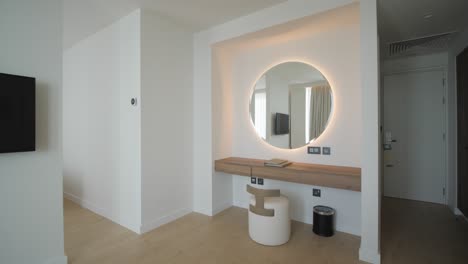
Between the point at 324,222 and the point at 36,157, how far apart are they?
2.86 m

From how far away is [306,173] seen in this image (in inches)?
95.7

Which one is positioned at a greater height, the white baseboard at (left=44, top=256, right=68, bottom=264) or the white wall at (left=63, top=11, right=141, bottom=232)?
the white wall at (left=63, top=11, right=141, bottom=232)

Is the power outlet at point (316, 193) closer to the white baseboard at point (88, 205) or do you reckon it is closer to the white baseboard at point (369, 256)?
the white baseboard at point (369, 256)

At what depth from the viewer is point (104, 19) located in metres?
2.83

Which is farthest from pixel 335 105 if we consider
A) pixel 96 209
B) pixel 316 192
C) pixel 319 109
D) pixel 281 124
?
pixel 96 209

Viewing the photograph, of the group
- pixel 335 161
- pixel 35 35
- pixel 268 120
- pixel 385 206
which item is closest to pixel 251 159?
pixel 268 120

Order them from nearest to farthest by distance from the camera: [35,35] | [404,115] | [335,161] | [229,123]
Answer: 1. [35,35]
2. [335,161]
3. [229,123]
4. [404,115]

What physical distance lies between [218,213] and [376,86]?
2493 mm

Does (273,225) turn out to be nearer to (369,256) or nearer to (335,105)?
(369,256)

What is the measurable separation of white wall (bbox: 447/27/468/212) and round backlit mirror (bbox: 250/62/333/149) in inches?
78.3

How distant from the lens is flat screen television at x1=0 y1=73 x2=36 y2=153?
1646 mm

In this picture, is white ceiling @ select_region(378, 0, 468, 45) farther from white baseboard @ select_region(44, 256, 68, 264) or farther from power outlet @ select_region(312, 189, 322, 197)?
white baseboard @ select_region(44, 256, 68, 264)

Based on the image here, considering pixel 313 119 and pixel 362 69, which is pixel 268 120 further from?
pixel 362 69

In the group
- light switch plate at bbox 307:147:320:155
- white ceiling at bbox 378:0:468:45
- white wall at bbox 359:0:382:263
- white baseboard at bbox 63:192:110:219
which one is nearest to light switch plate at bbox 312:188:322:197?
light switch plate at bbox 307:147:320:155
